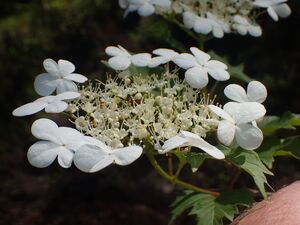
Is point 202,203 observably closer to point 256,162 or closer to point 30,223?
point 256,162

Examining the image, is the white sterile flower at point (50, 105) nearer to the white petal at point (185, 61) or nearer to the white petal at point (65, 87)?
the white petal at point (65, 87)

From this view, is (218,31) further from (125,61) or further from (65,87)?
(65,87)

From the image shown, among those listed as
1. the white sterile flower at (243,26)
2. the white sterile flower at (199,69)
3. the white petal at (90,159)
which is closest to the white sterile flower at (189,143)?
the white petal at (90,159)

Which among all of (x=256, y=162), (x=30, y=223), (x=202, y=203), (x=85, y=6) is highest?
(x=256, y=162)

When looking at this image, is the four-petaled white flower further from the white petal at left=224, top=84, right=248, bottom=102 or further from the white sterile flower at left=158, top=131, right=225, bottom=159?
the white sterile flower at left=158, top=131, right=225, bottom=159

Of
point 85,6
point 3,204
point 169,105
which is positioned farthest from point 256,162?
point 85,6

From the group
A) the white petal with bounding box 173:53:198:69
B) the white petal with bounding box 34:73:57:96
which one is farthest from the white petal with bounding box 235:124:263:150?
the white petal with bounding box 34:73:57:96

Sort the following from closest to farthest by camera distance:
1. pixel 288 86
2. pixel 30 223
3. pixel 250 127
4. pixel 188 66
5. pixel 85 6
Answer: pixel 250 127 → pixel 188 66 → pixel 30 223 → pixel 288 86 → pixel 85 6
